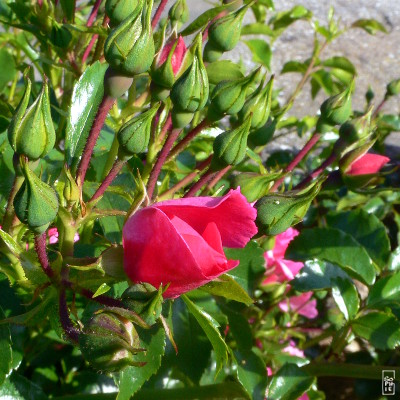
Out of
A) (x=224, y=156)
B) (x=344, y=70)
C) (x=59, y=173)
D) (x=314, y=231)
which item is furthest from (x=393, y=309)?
(x=344, y=70)

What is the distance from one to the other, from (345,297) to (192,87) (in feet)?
1.38

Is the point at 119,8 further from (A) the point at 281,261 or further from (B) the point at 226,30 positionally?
(A) the point at 281,261

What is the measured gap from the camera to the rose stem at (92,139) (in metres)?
0.62

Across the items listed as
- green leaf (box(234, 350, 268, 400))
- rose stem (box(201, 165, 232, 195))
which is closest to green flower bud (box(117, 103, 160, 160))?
rose stem (box(201, 165, 232, 195))

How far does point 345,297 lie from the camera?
35.2 inches

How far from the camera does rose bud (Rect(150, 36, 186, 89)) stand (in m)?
0.67

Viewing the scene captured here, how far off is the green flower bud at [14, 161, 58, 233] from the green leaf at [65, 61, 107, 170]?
0.12 metres

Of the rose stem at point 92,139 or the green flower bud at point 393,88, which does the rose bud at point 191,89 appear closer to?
the rose stem at point 92,139

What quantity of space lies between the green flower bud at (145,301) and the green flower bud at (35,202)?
96mm

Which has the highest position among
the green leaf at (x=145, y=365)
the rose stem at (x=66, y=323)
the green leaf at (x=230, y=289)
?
the green leaf at (x=230, y=289)

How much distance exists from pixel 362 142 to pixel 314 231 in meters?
0.15

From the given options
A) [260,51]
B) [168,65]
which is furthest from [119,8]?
[260,51]

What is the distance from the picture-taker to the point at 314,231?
3.10ft

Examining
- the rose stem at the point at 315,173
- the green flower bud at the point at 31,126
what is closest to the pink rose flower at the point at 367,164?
the rose stem at the point at 315,173
